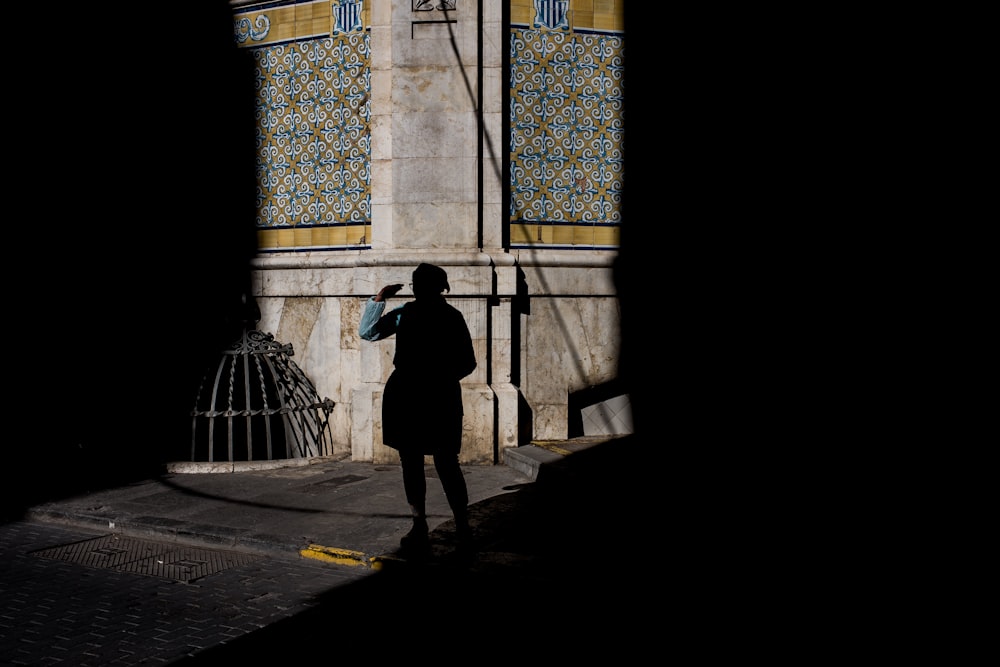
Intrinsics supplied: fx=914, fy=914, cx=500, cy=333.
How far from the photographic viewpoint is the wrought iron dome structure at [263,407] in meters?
8.91

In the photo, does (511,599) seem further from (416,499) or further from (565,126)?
(565,126)


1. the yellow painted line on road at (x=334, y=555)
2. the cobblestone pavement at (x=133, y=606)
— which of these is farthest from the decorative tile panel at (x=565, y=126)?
the cobblestone pavement at (x=133, y=606)

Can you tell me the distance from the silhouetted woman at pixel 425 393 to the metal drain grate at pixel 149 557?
3.99 ft

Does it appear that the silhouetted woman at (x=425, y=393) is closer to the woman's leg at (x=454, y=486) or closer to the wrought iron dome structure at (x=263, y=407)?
the woman's leg at (x=454, y=486)

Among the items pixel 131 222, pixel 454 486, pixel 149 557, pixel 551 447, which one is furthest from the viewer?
pixel 131 222

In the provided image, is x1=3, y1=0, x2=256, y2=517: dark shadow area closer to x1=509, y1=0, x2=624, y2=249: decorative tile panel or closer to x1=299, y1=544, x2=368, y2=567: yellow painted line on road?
x1=509, y1=0, x2=624, y2=249: decorative tile panel

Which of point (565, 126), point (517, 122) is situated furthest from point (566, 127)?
point (517, 122)

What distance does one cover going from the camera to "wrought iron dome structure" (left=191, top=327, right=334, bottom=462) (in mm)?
8914

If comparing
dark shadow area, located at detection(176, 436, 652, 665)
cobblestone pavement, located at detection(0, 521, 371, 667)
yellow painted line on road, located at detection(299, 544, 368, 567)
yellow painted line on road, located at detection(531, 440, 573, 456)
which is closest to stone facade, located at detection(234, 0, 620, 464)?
yellow painted line on road, located at detection(531, 440, 573, 456)

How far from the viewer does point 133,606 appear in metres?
4.95

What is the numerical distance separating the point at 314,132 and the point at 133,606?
→ 5.85m

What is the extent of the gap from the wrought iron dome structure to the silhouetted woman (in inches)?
134

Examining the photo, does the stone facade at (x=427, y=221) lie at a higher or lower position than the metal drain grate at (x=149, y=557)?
higher

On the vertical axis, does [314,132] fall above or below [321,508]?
above
